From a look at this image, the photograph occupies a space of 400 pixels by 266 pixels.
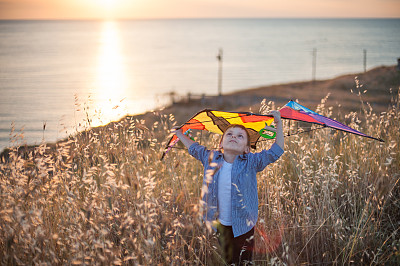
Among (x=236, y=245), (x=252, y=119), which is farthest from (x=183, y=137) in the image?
(x=236, y=245)

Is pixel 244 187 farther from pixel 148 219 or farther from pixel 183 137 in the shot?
pixel 148 219

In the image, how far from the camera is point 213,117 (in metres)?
3.30

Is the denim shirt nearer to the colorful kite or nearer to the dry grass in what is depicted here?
the dry grass

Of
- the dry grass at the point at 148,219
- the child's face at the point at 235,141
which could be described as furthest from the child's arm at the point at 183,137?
the child's face at the point at 235,141

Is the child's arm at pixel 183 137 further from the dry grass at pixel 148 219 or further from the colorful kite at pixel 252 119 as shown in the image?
the dry grass at pixel 148 219

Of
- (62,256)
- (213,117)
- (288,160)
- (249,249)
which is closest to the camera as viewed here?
(62,256)

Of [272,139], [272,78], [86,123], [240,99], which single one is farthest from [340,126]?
[272,78]

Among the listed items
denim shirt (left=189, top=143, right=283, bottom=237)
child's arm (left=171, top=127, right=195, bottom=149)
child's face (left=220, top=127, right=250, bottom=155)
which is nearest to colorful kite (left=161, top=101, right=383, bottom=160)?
child's arm (left=171, top=127, right=195, bottom=149)

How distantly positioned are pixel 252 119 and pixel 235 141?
1.45 feet

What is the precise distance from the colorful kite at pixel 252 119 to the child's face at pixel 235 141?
0.58 ft

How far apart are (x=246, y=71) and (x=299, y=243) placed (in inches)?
1808

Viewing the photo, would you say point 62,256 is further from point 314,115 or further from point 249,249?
point 314,115

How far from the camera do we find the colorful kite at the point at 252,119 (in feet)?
10.3

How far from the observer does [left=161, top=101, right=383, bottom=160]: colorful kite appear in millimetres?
3131
